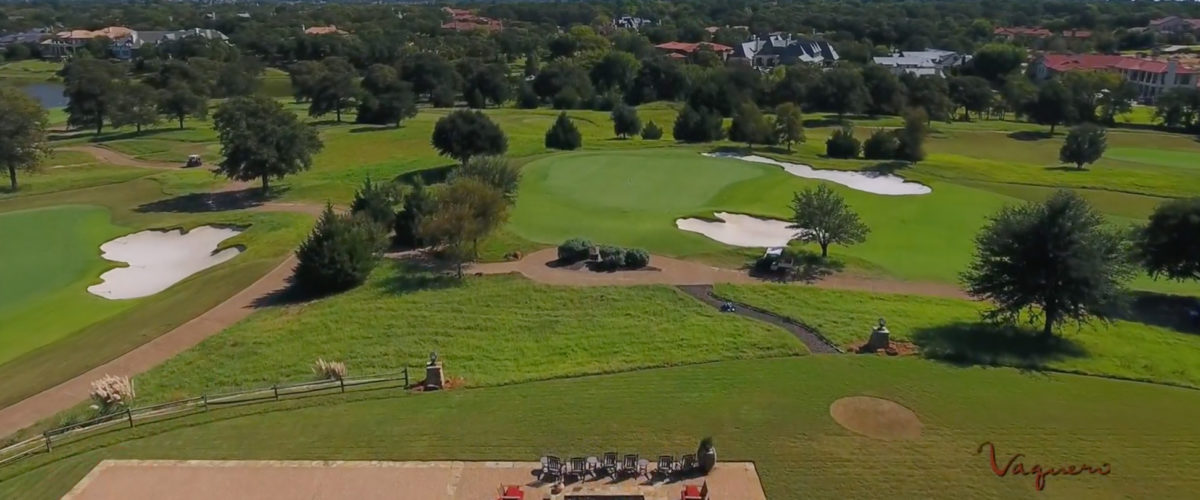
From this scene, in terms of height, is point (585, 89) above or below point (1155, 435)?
above

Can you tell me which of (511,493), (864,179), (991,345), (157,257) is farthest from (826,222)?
(157,257)

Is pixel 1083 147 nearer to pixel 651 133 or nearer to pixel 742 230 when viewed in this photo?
pixel 651 133

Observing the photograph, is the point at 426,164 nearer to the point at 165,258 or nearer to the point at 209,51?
the point at 165,258

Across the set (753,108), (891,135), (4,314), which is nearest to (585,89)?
(753,108)

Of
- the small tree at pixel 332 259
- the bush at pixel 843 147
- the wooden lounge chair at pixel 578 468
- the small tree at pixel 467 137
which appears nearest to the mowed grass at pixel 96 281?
the small tree at pixel 332 259

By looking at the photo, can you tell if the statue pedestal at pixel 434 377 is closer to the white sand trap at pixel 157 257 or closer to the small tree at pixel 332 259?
the small tree at pixel 332 259
